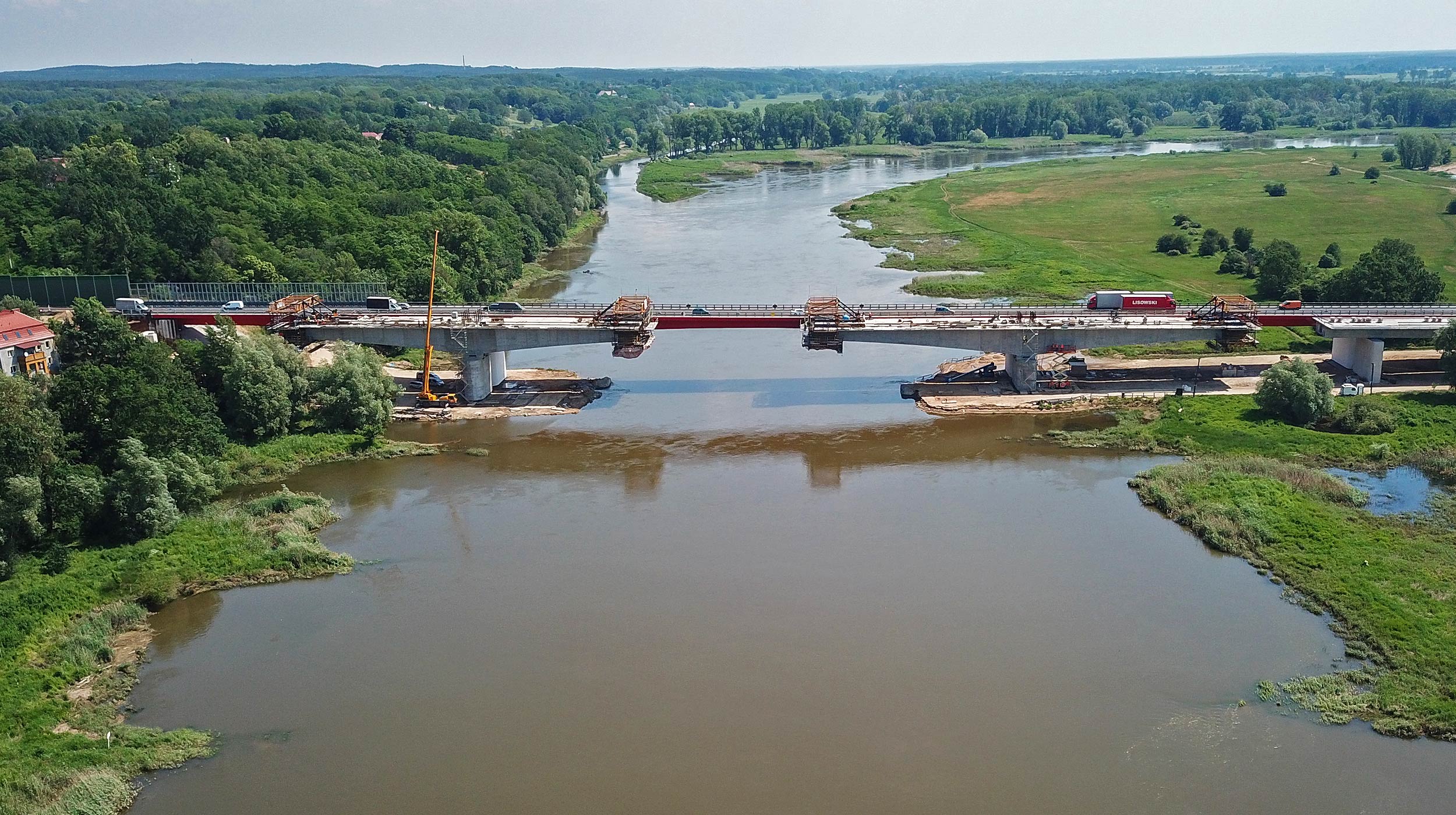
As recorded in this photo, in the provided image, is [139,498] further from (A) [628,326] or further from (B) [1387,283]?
(B) [1387,283]

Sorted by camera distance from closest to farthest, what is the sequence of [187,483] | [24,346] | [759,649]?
1. [759,649]
2. [187,483]
3. [24,346]

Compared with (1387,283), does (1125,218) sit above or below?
above

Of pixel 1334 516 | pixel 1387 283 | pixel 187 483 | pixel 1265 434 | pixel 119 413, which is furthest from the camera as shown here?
pixel 1387 283

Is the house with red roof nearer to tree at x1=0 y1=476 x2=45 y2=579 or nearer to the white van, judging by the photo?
the white van

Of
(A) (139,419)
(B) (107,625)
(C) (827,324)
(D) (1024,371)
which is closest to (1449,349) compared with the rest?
(D) (1024,371)

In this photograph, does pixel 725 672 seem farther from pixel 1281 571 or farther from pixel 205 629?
pixel 1281 571

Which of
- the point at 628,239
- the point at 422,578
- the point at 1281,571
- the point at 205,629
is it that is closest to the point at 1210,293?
the point at 1281,571

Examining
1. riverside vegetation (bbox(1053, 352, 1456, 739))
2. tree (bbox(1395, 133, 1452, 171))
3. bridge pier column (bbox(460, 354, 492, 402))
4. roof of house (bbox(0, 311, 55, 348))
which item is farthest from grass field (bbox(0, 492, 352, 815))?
tree (bbox(1395, 133, 1452, 171))
